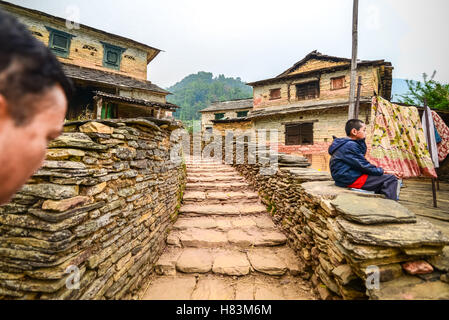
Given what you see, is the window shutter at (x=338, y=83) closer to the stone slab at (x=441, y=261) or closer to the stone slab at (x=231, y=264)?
the stone slab at (x=441, y=261)

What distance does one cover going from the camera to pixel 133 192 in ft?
7.90

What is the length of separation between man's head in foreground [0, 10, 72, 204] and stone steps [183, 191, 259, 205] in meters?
4.55

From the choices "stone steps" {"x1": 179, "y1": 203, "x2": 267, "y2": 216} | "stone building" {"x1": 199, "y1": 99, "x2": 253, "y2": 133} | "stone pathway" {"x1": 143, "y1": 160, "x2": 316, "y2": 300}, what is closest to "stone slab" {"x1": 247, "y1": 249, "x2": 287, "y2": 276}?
"stone pathway" {"x1": 143, "y1": 160, "x2": 316, "y2": 300}

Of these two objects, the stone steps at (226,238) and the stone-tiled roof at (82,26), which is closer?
the stone steps at (226,238)

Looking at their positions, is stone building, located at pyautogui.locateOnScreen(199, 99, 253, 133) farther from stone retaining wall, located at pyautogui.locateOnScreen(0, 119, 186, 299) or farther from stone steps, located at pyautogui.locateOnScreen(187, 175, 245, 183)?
stone retaining wall, located at pyautogui.locateOnScreen(0, 119, 186, 299)

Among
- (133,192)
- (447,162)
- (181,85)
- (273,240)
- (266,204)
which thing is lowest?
(273,240)

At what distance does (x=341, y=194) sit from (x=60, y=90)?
9.83 ft

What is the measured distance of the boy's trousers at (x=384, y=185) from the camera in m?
2.44

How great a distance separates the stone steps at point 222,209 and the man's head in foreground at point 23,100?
4.01 m

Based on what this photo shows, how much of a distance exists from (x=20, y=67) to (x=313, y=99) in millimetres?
16214

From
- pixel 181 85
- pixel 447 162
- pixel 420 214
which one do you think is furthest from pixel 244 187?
pixel 181 85

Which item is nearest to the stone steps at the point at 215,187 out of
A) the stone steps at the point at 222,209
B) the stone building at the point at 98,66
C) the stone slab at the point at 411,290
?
the stone steps at the point at 222,209

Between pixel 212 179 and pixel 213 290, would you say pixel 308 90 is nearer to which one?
pixel 212 179

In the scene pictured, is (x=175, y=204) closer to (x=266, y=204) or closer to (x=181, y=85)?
(x=266, y=204)
